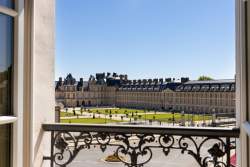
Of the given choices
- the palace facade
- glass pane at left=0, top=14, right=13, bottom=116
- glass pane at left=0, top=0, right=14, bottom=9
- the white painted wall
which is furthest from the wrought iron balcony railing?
the palace facade

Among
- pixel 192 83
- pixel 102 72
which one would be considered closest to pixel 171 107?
pixel 192 83

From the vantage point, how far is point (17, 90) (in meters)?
1.71

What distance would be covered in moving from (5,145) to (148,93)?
51.4 meters

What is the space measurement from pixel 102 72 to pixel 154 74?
30.2 feet

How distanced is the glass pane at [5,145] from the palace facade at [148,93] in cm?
4100

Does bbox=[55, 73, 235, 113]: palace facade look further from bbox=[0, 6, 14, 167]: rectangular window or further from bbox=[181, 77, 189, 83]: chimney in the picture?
bbox=[0, 6, 14, 167]: rectangular window

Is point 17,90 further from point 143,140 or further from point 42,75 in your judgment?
point 143,140

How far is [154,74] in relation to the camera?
5609 cm

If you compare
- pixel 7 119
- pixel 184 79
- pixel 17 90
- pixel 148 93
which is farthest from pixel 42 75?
pixel 148 93

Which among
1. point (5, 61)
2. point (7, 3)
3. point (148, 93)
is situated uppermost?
point (7, 3)

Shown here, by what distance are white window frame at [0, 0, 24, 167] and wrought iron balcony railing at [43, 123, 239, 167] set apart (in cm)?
36

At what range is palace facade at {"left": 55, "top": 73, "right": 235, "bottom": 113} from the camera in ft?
144

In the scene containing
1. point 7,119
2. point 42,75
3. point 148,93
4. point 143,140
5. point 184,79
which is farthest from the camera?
point 148,93

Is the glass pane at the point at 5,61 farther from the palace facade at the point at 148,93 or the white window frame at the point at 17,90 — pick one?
the palace facade at the point at 148,93
